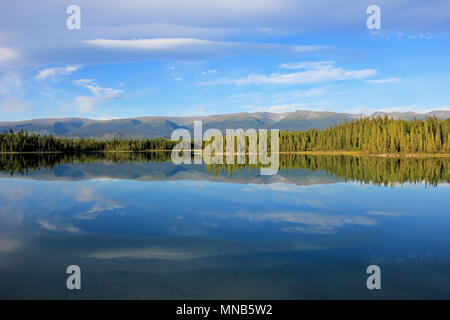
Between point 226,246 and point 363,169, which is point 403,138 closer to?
point 363,169

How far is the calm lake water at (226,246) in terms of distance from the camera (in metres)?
Result: 13.8

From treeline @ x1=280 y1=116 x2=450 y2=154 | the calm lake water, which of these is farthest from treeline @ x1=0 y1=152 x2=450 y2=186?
treeline @ x1=280 y1=116 x2=450 y2=154

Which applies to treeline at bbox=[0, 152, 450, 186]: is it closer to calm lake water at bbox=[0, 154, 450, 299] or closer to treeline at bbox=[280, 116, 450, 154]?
calm lake water at bbox=[0, 154, 450, 299]

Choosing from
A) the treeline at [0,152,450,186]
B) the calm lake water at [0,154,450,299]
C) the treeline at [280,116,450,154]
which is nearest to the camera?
the calm lake water at [0,154,450,299]

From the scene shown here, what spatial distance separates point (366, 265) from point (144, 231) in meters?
12.9

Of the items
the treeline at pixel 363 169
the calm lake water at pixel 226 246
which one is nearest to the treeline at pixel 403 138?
the treeline at pixel 363 169

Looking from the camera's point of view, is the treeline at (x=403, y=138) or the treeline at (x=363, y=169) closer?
the treeline at (x=363, y=169)

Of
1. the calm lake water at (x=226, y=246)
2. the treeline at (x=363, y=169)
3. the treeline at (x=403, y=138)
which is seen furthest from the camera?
the treeline at (x=403, y=138)

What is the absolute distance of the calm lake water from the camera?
13781 mm

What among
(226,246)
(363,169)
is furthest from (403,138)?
(226,246)

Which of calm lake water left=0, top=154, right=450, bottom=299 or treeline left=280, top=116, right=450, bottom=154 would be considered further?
treeline left=280, top=116, right=450, bottom=154

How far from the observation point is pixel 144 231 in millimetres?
22984

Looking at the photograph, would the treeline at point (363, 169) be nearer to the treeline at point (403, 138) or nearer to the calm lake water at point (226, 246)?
the calm lake water at point (226, 246)

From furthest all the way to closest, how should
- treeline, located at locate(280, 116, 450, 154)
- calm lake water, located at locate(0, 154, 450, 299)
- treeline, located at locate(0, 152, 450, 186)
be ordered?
treeline, located at locate(280, 116, 450, 154) < treeline, located at locate(0, 152, 450, 186) < calm lake water, located at locate(0, 154, 450, 299)
